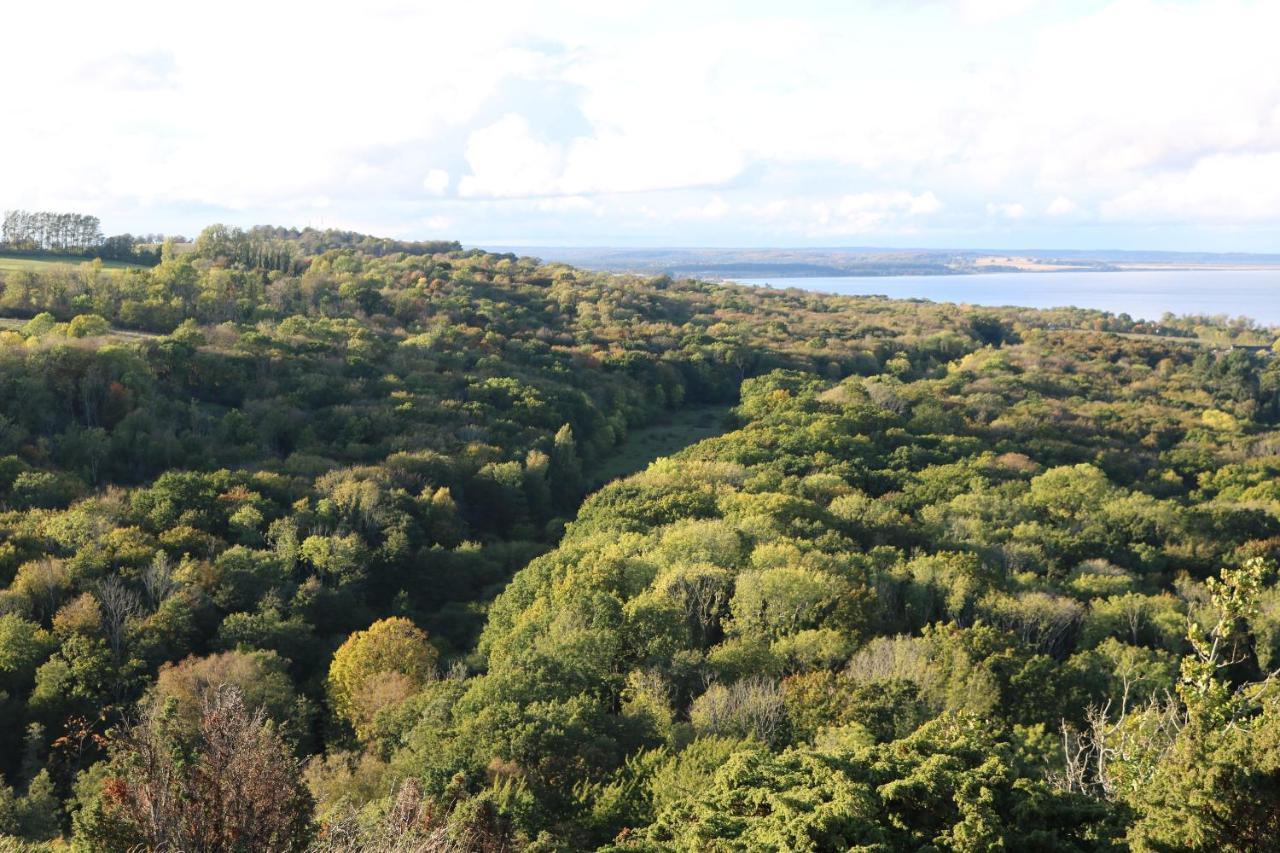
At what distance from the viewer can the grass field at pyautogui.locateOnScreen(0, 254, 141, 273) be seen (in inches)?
2613

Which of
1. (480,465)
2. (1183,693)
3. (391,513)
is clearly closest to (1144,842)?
(1183,693)

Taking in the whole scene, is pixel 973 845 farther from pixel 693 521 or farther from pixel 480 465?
pixel 480 465

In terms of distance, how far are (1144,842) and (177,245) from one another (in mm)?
99186

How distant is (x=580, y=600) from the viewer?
2627cm

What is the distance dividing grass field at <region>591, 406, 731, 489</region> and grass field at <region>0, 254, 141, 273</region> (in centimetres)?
4279

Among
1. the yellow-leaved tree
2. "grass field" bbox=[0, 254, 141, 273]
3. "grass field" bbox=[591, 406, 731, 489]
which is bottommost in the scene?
the yellow-leaved tree

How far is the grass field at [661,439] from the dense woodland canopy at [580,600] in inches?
52.6

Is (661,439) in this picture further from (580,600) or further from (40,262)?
(40,262)

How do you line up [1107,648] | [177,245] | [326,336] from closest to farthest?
[1107,648]
[326,336]
[177,245]

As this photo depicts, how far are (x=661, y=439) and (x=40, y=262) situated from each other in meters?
51.4

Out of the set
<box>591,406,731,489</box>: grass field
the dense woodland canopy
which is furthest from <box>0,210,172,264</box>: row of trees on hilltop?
<box>591,406,731,489</box>: grass field

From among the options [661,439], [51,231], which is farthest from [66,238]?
[661,439]

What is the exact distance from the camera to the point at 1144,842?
34.2ft

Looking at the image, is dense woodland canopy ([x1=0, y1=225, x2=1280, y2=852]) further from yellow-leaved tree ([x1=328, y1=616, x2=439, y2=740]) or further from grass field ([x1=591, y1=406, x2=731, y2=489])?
grass field ([x1=591, y1=406, x2=731, y2=489])
